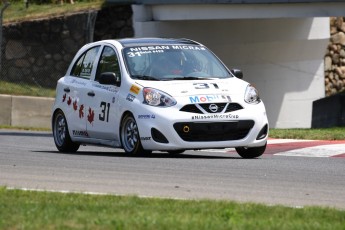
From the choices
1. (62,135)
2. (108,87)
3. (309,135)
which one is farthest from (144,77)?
(309,135)

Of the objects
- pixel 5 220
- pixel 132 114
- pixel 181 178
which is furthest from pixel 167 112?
pixel 5 220

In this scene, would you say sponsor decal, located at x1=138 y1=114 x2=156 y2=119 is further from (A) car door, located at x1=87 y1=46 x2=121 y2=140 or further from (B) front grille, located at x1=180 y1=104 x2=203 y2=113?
(A) car door, located at x1=87 y1=46 x2=121 y2=140

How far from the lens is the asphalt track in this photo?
1070cm

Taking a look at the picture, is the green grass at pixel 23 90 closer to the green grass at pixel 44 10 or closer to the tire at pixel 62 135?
the green grass at pixel 44 10

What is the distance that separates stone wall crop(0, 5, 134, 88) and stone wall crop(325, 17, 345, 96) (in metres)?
8.60

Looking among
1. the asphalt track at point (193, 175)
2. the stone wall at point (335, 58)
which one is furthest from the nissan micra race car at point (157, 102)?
the stone wall at point (335, 58)

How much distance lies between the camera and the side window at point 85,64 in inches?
650

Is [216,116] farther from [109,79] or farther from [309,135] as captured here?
[309,135]

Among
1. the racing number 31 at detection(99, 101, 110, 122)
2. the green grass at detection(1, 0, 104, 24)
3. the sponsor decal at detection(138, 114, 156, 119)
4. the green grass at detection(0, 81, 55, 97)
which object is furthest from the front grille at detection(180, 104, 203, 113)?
the green grass at detection(1, 0, 104, 24)

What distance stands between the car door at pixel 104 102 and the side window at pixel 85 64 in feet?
0.81

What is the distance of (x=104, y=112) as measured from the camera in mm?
15617

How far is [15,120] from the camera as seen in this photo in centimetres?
2856

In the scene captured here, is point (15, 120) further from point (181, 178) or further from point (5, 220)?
point (5, 220)

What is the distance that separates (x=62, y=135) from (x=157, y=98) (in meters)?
2.74
